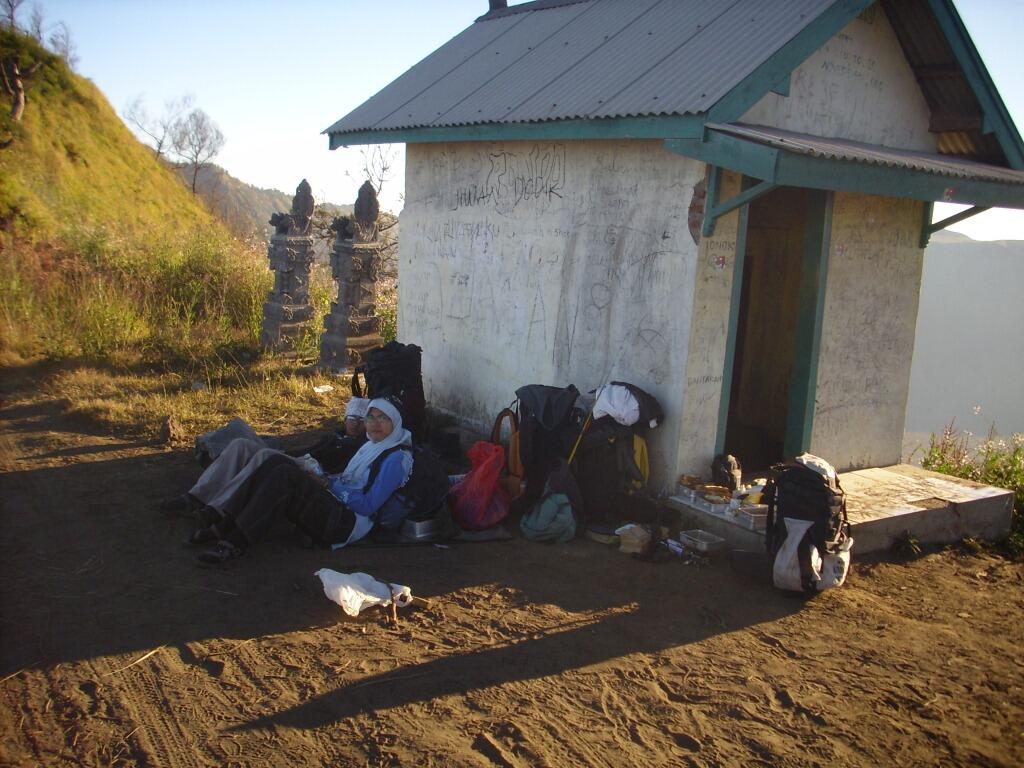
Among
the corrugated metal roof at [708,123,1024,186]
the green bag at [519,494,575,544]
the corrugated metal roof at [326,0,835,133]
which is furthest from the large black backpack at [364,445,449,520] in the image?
the corrugated metal roof at [708,123,1024,186]

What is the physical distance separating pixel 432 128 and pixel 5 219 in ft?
48.5

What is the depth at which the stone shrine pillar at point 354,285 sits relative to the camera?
1200cm

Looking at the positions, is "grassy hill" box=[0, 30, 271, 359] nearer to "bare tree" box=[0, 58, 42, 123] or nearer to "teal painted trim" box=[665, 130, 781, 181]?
"bare tree" box=[0, 58, 42, 123]

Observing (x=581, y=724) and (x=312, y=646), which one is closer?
(x=581, y=724)

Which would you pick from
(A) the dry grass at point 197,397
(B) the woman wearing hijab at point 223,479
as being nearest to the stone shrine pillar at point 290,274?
(A) the dry grass at point 197,397

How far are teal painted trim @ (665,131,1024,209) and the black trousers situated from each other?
3531 mm

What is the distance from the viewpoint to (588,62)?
7.95 metres

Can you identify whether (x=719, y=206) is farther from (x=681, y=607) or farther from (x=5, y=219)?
(x=5, y=219)

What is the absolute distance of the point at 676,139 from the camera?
616 cm

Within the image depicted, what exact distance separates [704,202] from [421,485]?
3011 millimetres

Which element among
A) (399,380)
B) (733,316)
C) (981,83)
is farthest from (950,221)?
(399,380)

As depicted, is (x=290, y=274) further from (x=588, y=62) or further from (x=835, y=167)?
(x=835, y=167)

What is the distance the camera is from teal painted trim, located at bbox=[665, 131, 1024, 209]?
555 cm

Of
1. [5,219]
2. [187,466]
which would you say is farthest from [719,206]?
[5,219]
